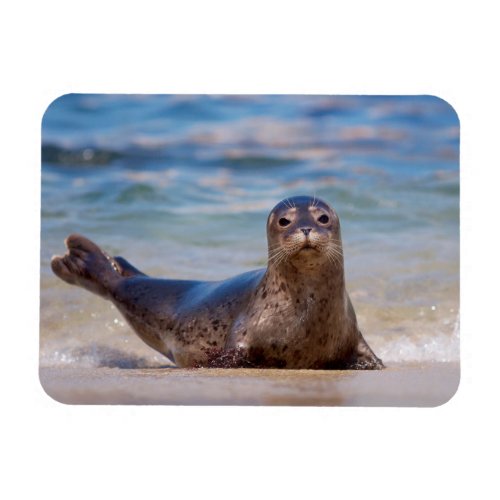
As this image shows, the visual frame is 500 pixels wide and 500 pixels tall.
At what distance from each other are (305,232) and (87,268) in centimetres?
302

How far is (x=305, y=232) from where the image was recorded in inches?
304

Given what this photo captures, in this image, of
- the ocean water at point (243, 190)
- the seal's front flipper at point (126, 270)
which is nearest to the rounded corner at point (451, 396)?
the ocean water at point (243, 190)

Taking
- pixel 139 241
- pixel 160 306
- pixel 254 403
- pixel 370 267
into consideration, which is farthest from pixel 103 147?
pixel 254 403

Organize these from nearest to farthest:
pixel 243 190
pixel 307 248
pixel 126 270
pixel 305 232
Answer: pixel 305 232, pixel 307 248, pixel 126 270, pixel 243 190

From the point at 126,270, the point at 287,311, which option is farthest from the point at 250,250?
the point at 287,311

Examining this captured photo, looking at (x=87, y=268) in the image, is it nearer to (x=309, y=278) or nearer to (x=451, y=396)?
(x=309, y=278)

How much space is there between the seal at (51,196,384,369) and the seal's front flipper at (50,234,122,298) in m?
1.27

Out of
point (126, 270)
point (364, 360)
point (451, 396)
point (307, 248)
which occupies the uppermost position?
point (126, 270)

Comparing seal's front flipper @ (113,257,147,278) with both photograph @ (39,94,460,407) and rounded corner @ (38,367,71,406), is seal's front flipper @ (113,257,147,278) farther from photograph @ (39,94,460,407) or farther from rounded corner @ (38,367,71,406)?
rounded corner @ (38,367,71,406)

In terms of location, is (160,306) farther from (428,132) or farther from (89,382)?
(428,132)

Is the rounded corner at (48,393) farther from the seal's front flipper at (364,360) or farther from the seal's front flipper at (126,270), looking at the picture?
the seal's front flipper at (126,270)

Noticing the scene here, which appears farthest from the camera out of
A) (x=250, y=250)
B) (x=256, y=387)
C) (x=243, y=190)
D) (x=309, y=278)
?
(x=243, y=190)

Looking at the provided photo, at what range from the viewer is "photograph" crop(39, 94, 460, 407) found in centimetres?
772

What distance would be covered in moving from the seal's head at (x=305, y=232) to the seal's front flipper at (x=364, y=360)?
0.73m
